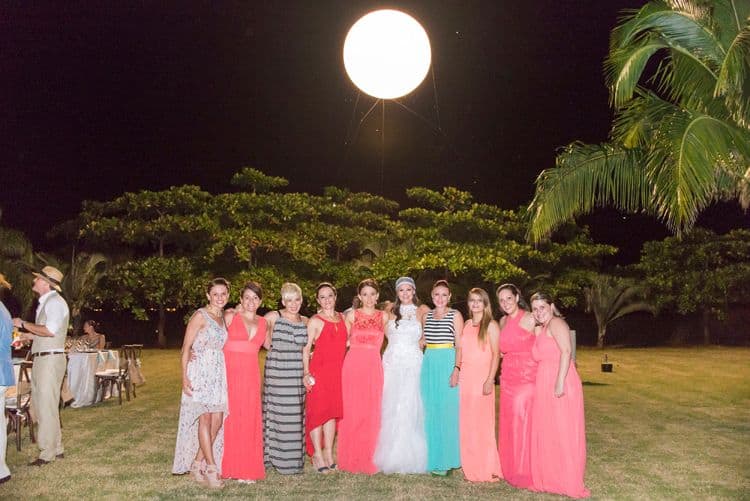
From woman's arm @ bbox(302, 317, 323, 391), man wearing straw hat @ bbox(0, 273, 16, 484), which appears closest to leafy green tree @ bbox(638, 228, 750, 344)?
woman's arm @ bbox(302, 317, 323, 391)

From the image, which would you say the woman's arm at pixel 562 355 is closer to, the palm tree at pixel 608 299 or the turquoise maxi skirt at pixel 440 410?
the turquoise maxi skirt at pixel 440 410

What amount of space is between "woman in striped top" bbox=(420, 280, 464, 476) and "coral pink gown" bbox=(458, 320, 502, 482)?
0.09 metres

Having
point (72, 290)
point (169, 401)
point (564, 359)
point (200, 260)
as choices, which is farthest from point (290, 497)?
point (72, 290)

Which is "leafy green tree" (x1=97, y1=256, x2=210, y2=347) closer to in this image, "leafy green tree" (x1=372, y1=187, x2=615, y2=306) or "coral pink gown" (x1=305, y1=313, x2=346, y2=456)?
"leafy green tree" (x1=372, y1=187, x2=615, y2=306)

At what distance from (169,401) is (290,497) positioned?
22.0 feet

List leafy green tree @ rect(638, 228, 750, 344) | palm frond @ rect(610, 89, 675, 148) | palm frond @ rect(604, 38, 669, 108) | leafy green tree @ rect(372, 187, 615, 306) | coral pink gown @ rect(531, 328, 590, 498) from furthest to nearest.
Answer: leafy green tree @ rect(638, 228, 750, 344) < leafy green tree @ rect(372, 187, 615, 306) < palm frond @ rect(610, 89, 675, 148) < palm frond @ rect(604, 38, 669, 108) < coral pink gown @ rect(531, 328, 590, 498)

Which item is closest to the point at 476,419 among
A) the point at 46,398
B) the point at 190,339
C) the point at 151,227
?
the point at 190,339

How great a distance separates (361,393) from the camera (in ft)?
21.9

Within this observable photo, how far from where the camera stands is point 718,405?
1165 centimetres

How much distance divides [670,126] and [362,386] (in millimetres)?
4371

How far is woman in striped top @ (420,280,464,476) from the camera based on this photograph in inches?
257

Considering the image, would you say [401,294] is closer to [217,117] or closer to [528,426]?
[528,426]

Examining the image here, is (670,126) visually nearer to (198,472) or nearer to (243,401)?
(243,401)

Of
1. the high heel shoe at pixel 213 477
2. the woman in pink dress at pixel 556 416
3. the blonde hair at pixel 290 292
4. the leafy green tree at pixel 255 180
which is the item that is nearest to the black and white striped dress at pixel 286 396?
the blonde hair at pixel 290 292
